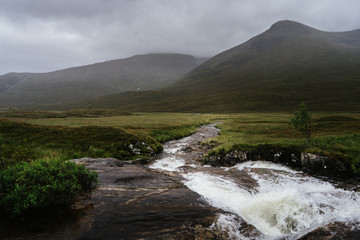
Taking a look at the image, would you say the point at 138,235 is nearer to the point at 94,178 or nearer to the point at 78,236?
the point at 78,236

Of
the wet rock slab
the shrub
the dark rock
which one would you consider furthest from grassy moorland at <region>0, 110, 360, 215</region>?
the wet rock slab

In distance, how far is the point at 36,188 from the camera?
7305 millimetres

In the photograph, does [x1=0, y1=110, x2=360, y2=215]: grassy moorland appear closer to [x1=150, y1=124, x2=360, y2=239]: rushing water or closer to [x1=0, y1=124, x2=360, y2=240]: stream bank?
[x1=0, y1=124, x2=360, y2=240]: stream bank

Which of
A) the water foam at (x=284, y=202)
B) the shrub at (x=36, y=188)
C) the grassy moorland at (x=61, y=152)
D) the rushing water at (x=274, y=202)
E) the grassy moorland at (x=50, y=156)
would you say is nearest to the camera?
the shrub at (x=36, y=188)

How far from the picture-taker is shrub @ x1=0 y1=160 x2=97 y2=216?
266 inches

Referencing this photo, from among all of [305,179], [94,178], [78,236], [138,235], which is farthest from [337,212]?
[94,178]

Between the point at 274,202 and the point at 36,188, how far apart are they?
11109 millimetres

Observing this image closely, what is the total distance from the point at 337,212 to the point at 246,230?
498 centimetres

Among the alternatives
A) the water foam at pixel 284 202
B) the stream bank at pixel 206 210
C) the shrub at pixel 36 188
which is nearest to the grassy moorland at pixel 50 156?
the shrub at pixel 36 188

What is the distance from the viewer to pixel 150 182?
1156 cm

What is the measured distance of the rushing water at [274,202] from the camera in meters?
8.11

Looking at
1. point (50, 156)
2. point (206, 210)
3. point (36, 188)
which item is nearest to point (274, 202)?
point (206, 210)

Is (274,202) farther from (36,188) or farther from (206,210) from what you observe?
(36,188)

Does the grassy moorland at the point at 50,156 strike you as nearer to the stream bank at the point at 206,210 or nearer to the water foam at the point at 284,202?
the stream bank at the point at 206,210
